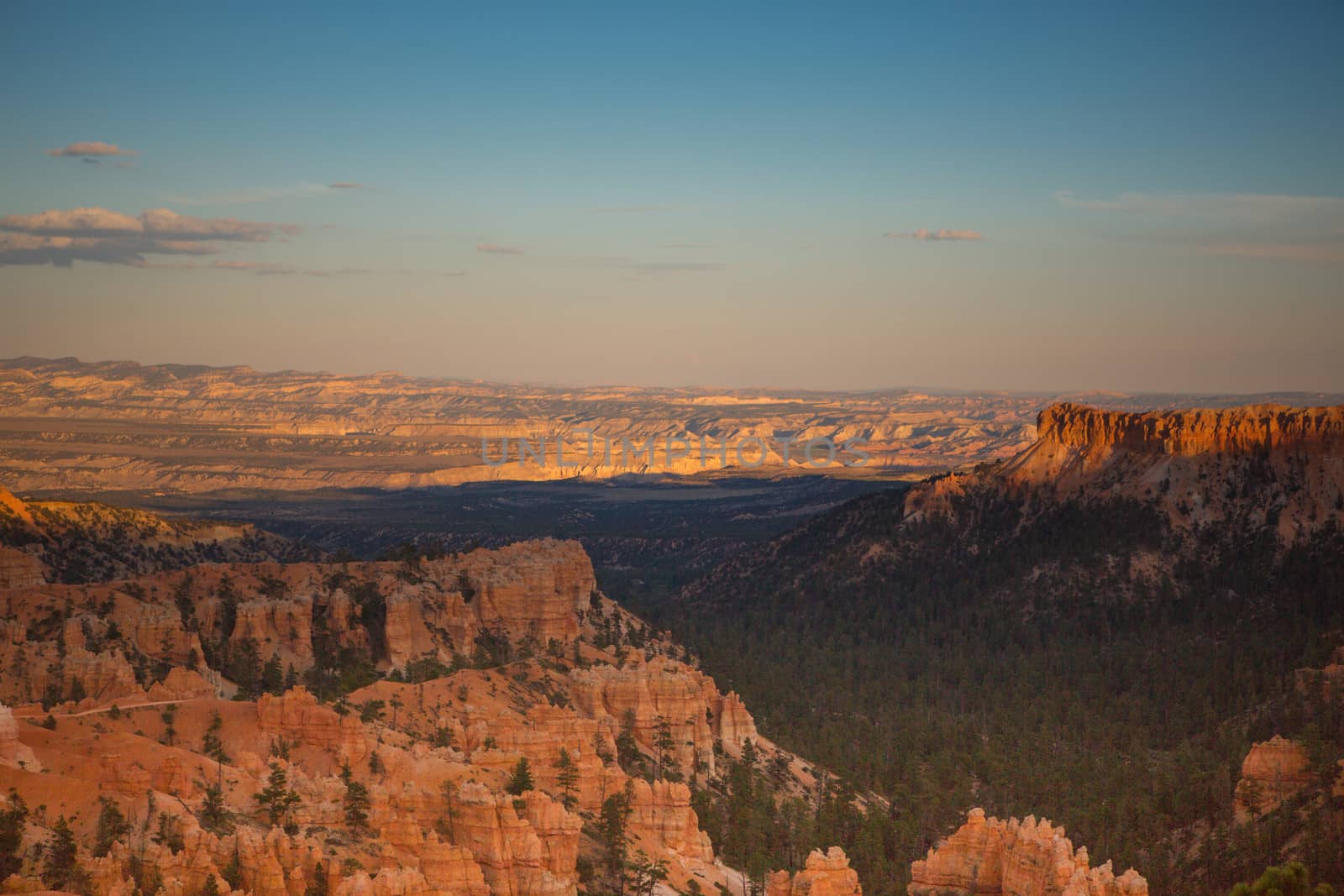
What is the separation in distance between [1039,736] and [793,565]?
82083 millimetres

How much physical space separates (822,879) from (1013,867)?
294 inches

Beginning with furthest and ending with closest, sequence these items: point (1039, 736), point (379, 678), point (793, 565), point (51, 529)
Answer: point (793, 565) < point (51, 529) < point (1039, 736) < point (379, 678)

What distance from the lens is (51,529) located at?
506 ft

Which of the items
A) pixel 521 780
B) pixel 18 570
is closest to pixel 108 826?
pixel 521 780

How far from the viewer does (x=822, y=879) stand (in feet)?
199

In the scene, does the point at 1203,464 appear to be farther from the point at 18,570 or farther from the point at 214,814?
the point at 214,814

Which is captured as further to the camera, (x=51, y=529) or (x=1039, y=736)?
(x=51, y=529)

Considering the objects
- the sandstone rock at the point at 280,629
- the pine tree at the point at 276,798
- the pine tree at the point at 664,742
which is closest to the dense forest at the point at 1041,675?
the pine tree at the point at 664,742

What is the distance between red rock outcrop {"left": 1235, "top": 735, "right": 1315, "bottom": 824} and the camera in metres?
80.4

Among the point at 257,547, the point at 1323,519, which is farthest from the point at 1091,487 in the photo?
the point at 257,547

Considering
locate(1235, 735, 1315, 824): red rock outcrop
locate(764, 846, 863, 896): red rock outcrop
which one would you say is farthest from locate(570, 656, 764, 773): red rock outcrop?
locate(1235, 735, 1315, 824): red rock outcrop

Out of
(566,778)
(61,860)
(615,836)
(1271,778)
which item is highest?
(61,860)

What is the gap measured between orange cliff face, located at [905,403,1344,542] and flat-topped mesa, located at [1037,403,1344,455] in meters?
0.13

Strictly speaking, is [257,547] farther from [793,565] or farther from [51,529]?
[793,565]
